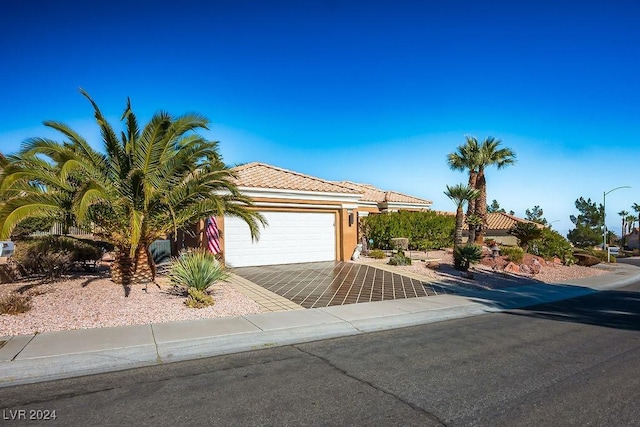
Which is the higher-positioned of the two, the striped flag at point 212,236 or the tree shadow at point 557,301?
the striped flag at point 212,236

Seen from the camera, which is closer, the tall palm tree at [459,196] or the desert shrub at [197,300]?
the desert shrub at [197,300]

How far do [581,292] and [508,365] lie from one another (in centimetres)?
1079

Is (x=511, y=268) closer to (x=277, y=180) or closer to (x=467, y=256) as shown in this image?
(x=467, y=256)

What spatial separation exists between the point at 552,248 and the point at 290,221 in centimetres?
1505

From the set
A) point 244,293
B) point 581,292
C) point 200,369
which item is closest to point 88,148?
point 244,293

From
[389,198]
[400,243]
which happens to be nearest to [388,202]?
[389,198]

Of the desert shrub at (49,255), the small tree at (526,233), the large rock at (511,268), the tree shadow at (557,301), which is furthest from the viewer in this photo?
the small tree at (526,233)

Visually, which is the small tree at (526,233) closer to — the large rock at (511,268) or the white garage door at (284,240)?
the large rock at (511,268)

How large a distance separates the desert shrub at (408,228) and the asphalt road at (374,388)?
17.2 metres

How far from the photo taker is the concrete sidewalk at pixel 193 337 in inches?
222

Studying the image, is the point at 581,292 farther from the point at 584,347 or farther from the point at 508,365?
the point at 508,365

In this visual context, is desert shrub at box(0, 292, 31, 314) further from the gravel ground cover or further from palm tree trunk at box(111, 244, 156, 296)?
palm tree trunk at box(111, 244, 156, 296)

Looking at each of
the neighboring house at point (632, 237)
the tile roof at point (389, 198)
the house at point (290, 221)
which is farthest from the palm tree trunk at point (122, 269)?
the neighboring house at point (632, 237)

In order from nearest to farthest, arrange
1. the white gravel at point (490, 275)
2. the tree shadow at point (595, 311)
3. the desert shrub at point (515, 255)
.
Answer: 1. the tree shadow at point (595, 311)
2. the white gravel at point (490, 275)
3. the desert shrub at point (515, 255)
